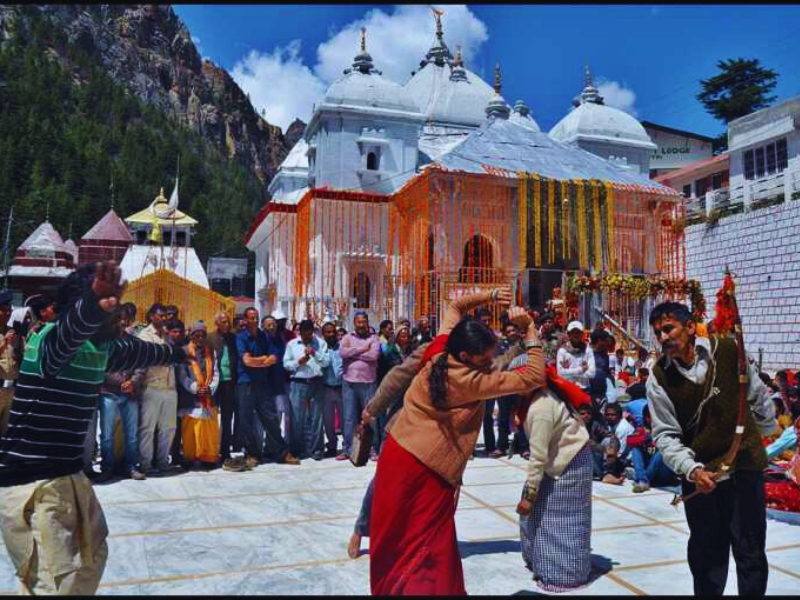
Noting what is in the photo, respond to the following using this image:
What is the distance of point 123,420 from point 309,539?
2.96 m

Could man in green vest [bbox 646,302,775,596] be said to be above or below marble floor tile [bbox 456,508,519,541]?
above

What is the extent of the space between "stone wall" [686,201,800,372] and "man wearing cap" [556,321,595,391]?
12463 mm

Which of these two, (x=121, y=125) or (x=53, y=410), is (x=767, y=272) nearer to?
(x=53, y=410)

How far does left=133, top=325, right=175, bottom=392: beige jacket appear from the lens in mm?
6531

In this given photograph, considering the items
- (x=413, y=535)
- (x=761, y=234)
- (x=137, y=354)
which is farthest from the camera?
(x=761, y=234)

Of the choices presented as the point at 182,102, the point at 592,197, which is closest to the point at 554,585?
the point at 592,197

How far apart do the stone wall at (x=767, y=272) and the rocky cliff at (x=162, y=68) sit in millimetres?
74769

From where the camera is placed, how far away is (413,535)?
302cm

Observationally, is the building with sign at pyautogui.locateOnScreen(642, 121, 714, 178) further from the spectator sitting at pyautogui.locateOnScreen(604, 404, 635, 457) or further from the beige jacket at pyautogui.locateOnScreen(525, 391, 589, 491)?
the beige jacket at pyautogui.locateOnScreen(525, 391, 589, 491)

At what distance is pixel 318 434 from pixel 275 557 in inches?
143

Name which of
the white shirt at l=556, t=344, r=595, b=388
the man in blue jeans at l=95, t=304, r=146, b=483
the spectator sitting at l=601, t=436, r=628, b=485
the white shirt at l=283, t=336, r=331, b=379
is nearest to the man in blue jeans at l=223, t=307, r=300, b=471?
the white shirt at l=283, t=336, r=331, b=379

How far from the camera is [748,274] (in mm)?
19000

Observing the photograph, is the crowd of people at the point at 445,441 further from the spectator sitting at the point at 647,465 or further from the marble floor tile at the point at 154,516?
the spectator sitting at the point at 647,465

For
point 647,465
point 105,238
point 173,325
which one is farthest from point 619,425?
point 105,238
